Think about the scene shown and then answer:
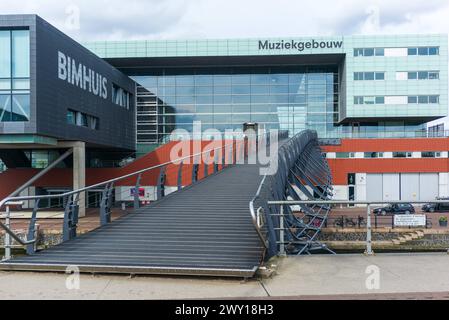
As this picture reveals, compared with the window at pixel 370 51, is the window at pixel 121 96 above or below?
below

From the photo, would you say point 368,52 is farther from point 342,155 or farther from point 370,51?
point 342,155

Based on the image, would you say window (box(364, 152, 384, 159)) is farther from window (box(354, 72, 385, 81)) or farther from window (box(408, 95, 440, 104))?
window (box(354, 72, 385, 81))

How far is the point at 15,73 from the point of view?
2342 centimetres

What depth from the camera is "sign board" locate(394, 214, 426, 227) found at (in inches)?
331

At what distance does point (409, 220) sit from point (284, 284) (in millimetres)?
4809

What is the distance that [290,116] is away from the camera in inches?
1753

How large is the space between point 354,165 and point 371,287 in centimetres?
3686

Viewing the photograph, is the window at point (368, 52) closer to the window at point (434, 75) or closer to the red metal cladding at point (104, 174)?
Answer: the window at point (434, 75)

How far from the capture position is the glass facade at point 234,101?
145 feet

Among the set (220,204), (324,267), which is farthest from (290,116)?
(324,267)

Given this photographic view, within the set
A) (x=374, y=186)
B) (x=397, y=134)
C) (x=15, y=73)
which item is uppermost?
(x=15, y=73)

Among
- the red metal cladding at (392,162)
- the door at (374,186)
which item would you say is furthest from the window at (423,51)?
the door at (374,186)

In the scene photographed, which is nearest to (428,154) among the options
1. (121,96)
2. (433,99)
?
(433,99)

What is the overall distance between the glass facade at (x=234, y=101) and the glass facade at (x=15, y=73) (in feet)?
67.3
